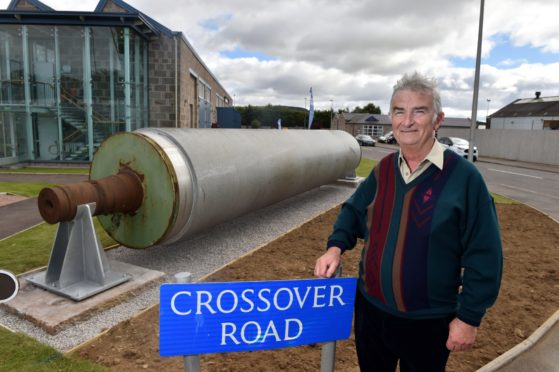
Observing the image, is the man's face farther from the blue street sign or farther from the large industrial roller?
the large industrial roller

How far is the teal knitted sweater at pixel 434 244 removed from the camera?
192 cm

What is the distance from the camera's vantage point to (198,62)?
25.7m

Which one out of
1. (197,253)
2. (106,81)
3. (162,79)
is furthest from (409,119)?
(162,79)

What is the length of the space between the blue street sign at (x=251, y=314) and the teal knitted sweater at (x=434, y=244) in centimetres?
24

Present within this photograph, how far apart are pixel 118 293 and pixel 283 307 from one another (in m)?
3.18

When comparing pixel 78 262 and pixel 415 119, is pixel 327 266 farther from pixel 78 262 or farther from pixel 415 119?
pixel 78 262

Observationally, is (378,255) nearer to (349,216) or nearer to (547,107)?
(349,216)

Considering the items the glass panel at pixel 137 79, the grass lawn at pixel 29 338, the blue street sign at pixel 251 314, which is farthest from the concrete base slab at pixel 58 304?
the glass panel at pixel 137 79

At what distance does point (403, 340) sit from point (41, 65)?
63.3 feet

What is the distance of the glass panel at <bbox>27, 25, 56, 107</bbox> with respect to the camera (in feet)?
55.8

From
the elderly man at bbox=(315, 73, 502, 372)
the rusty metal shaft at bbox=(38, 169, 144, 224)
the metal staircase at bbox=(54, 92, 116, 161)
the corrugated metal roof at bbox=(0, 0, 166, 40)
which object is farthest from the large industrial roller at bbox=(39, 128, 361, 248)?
the metal staircase at bbox=(54, 92, 116, 161)

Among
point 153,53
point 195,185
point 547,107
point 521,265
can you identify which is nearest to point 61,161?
point 153,53

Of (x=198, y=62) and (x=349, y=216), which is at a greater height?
(x=198, y=62)

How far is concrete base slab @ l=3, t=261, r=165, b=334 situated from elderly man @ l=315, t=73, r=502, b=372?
3.04m
